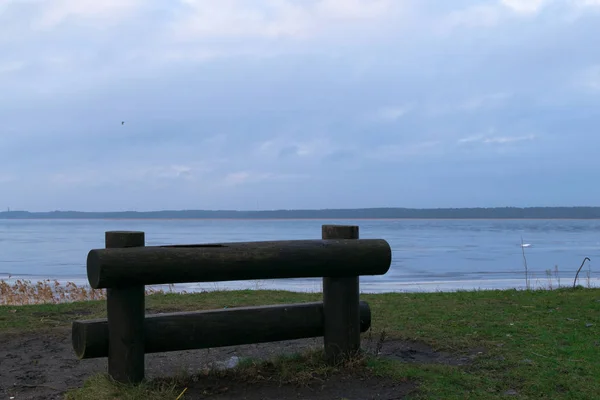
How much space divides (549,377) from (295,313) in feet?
7.95

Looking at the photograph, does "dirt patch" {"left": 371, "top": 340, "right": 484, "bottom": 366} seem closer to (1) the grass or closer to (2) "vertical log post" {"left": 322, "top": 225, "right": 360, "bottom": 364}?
(1) the grass

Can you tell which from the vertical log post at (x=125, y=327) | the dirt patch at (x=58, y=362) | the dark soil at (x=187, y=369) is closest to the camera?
the vertical log post at (x=125, y=327)

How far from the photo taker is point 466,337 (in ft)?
24.3

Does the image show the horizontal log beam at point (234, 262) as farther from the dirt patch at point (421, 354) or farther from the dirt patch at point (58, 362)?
the dirt patch at point (421, 354)

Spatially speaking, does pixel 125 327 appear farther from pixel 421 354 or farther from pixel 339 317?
pixel 421 354

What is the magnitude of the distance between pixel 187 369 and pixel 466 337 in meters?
3.48

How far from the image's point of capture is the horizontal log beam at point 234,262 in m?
4.92

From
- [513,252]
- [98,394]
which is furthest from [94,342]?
[513,252]

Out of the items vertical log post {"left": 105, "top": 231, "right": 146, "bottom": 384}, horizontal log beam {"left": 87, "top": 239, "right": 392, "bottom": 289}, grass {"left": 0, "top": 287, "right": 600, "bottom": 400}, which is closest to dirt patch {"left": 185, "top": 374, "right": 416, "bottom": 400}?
grass {"left": 0, "top": 287, "right": 600, "bottom": 400}

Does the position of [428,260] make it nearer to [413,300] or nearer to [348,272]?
[413,300]

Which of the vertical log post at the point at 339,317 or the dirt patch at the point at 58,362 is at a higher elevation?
the vertical log post at the point at 339,317

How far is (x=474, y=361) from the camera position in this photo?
6289mm

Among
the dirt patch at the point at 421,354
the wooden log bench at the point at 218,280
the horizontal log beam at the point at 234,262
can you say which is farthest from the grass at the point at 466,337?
the horizontal log beam at the point at 234,262

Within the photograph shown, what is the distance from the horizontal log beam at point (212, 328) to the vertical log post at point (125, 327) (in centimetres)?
8
